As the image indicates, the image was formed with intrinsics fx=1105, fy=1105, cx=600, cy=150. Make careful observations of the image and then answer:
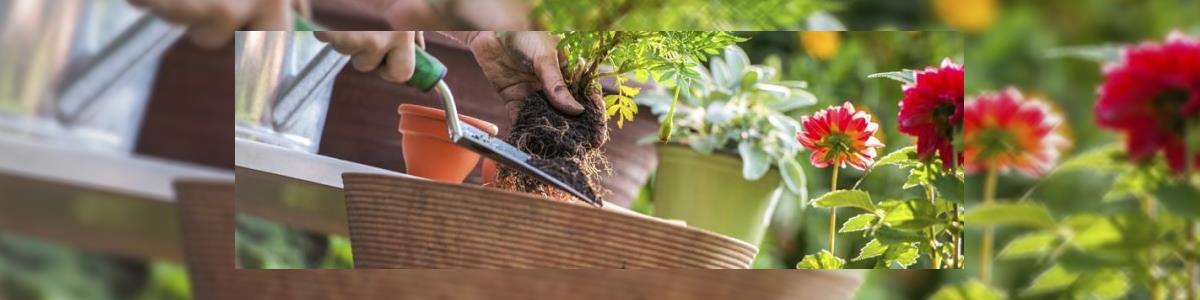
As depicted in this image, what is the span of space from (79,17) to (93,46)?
30 mm

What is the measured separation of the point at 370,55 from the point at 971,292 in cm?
60

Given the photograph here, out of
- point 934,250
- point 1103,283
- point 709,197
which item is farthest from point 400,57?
point 1103,283

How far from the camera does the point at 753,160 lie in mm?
1169

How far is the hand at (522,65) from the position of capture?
3.45 feet

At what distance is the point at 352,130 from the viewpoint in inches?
41.2

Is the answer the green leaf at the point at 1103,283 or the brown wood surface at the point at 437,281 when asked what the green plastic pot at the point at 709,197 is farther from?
the green leaf at the point at 1103,283

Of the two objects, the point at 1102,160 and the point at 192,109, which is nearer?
the point at 1102,160

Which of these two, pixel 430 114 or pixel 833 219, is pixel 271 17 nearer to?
pixel 430 114

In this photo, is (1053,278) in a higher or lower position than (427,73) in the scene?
lower

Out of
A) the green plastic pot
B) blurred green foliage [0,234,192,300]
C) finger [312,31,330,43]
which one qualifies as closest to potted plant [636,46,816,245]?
the green plastic pot

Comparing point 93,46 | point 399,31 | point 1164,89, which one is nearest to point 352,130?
point 399,31

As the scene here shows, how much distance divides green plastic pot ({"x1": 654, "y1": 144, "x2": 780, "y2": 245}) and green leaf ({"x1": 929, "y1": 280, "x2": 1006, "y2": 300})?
193 mm

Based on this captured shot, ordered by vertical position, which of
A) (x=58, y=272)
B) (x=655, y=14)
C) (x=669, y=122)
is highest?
(x=655, y=14)

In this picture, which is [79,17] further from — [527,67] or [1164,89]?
[1164,89]
